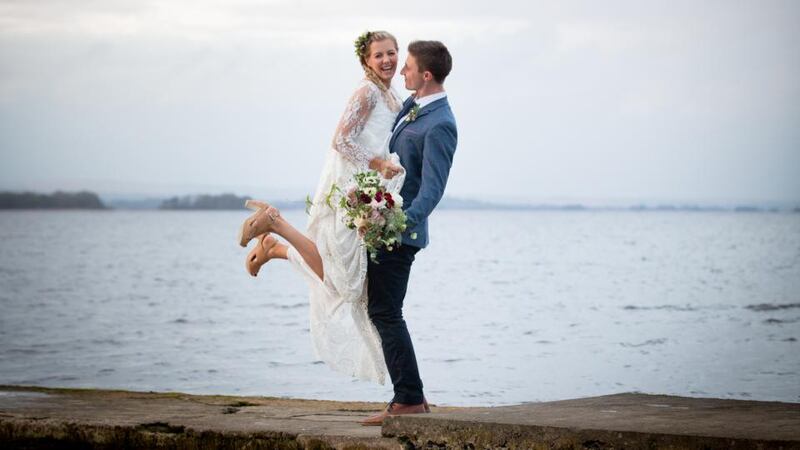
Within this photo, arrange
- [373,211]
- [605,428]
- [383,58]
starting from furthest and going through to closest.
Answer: [383,58] < [373,211] < [605,428]

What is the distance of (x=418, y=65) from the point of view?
654 cm

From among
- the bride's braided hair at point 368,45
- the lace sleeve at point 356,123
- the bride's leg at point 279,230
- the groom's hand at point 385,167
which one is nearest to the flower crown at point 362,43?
the bride's braided hair at point 368,45

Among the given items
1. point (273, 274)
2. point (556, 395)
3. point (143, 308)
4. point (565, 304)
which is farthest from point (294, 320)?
point (273, 274)

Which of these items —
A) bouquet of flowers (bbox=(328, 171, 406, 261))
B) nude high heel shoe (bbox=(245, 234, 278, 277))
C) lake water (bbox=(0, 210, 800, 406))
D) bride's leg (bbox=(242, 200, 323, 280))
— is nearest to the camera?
bouquet of flowers (bbox=(328, 171, 406, 261))

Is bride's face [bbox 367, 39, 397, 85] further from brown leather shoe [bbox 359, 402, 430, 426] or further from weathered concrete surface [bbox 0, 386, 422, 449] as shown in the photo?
weathered concrete surface [bbox 0, 386, 422, 449]

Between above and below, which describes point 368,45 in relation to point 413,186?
above

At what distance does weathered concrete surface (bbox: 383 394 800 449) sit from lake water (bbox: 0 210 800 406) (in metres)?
5.51

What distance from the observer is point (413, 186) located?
6.68m

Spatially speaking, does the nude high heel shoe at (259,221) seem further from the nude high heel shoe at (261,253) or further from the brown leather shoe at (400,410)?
the brown leather shoe at (400,410)

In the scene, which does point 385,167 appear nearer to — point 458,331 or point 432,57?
point 432,57

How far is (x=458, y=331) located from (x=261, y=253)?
13.6m

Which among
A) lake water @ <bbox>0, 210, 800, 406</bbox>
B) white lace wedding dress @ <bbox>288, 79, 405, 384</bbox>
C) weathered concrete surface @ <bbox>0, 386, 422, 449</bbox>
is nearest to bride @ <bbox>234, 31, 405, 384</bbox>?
white lace wedding dress @ <bbox>288, 79, 405, 384</bbox>

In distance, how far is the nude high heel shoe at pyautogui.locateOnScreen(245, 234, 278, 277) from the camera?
23.3ft

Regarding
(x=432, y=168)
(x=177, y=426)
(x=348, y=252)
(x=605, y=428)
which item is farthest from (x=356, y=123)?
(x=605, y=428)
